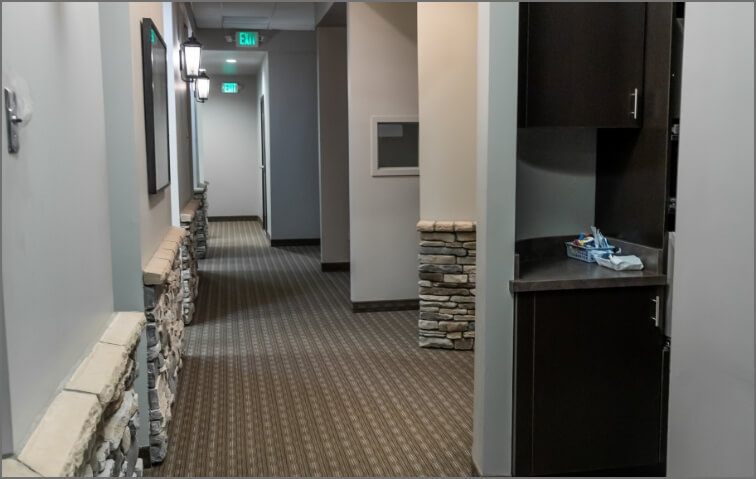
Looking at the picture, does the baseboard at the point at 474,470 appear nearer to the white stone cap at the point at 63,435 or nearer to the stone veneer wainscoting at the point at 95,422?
the stone veneer wainscoting at the point at 95,422

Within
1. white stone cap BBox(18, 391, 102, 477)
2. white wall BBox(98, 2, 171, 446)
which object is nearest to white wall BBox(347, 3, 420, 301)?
white wall BBox(98, 2, 171, 446)

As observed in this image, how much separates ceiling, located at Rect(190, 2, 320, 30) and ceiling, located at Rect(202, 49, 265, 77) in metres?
0.65

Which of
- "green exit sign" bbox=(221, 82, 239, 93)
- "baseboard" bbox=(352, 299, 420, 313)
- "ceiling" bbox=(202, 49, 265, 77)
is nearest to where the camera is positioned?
"baseboard" bbox=(352, 299, 420, 313)

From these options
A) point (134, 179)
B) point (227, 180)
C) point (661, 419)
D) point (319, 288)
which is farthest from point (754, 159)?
point (227, 180)

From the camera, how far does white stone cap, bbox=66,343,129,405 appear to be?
184 cm

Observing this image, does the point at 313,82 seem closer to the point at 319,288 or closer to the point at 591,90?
the point at 319,288

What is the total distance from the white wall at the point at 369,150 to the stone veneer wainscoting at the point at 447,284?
1.02m

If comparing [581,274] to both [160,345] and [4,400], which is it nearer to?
[160,345]

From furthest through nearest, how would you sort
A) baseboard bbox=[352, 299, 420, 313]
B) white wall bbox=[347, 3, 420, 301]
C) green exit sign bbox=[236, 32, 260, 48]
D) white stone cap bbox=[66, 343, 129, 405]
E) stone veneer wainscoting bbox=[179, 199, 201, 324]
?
green exit sign bbox=[236, 32, 260, 48]
baseboard bbox=[352, 299, 420, 313]
white wall bbox=[347, 3, 420, 301]
stone veneer wainscoting bbox=[179, 199, 201, 324]
white stone cap bbox=[66, 343, 129, 405]

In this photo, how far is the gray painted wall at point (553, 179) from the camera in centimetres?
345

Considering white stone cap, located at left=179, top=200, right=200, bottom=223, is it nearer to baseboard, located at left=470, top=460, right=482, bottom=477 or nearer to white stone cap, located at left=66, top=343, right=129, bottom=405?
baseboard, located at left=470, top=460, right=482, bottom=477

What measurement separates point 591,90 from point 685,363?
1727 millimetres

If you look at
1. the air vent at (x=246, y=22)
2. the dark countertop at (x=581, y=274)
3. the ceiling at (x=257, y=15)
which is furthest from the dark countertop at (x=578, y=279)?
the air vent at (x=246, y=22)

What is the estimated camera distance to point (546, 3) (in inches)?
116
